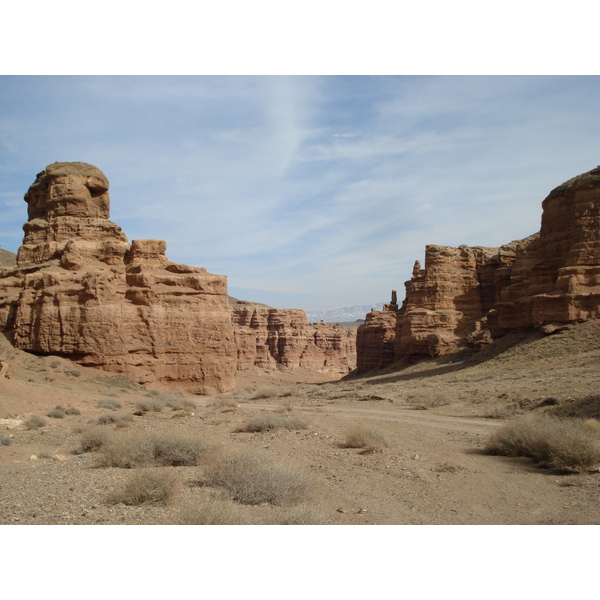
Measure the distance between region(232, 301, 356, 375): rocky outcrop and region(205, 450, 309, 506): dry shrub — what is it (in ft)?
235

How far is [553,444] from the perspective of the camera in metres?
9.30

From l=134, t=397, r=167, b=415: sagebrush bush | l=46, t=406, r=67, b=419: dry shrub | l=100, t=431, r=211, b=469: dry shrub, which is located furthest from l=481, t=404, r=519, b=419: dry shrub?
l=46, t=406, r=67, b=419: dry shrub

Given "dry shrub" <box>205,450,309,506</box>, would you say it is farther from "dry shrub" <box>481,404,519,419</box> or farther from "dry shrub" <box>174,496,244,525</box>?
"dry shrub" <box>481,404,519,419</box>

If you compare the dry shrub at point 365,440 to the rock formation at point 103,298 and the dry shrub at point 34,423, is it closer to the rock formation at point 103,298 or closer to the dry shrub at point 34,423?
the dry shrub at point 34,423

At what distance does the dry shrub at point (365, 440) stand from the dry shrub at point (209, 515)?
5.68 meters

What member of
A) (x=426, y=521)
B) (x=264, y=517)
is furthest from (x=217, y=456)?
(x=426, y=521)

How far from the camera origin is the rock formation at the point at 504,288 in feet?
94.2

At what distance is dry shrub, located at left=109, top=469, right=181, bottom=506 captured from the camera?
6.43 m

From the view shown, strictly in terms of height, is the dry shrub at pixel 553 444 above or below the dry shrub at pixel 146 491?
below

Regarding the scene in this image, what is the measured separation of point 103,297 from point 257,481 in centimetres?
2615

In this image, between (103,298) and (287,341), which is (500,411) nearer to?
(103,298)

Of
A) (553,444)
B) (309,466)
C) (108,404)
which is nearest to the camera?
(553,444)

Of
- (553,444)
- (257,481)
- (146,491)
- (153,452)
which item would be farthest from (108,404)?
(553,444)

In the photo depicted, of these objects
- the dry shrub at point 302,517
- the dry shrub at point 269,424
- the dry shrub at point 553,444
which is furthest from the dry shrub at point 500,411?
the dry shrub at point 302,517
